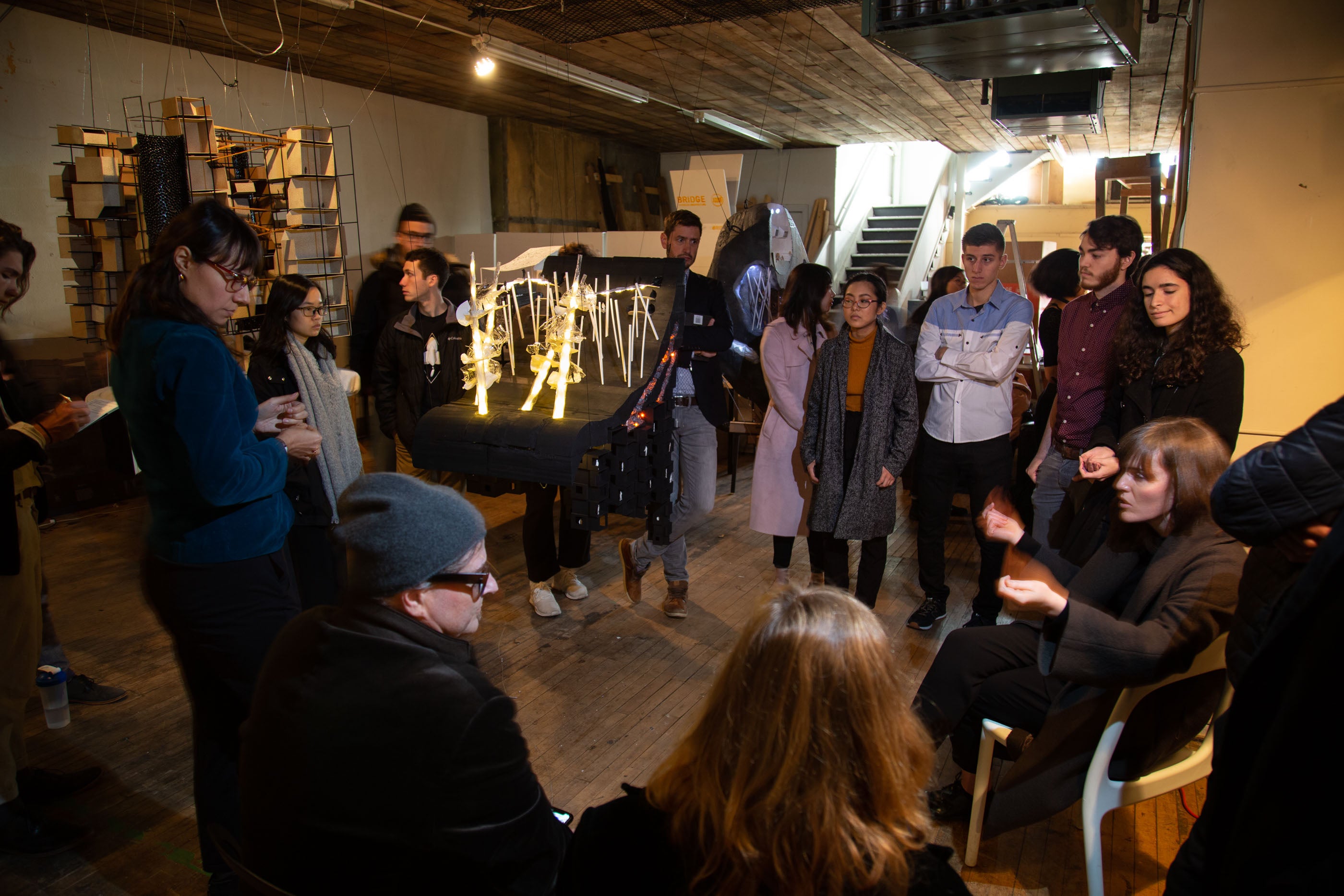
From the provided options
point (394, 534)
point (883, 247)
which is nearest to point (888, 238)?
point (883, 247)

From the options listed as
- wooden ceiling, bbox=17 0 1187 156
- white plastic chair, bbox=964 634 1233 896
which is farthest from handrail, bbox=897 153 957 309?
white plastic chair, bbox=964 634 1233 896

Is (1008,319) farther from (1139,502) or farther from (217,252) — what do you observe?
(217,252)

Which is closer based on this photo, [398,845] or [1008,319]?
[398,845]

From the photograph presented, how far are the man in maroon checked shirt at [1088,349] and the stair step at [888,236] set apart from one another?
1029 cm

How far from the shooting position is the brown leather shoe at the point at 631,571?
3664 millimetres

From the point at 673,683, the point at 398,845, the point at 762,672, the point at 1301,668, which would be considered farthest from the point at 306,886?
the point at 673,683

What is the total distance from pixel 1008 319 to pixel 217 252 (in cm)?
278

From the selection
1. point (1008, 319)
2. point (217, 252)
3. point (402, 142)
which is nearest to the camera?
point (217, 252)

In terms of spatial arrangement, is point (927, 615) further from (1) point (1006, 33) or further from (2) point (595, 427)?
(1) point (1006, 33)

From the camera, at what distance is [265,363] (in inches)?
103

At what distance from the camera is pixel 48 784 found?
94.3 inches

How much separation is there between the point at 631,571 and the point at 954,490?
1.43 m

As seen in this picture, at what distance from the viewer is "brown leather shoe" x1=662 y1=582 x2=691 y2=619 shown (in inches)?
144

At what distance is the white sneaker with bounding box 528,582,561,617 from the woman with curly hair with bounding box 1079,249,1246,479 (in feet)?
7.12
